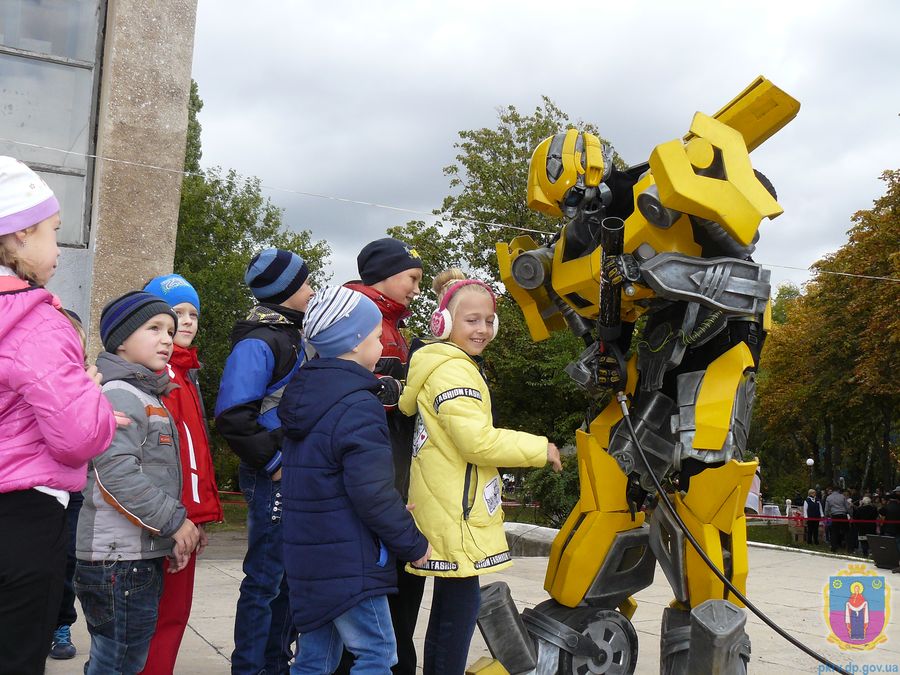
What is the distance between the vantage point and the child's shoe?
4012 millimetres

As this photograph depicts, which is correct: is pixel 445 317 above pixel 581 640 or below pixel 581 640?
above

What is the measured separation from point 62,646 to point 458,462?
2.34 metres

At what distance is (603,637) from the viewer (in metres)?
3.70

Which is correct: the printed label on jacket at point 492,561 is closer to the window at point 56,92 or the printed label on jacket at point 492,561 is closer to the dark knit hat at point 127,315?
the dark knit hat at point 127,315

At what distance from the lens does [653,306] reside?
379 cm

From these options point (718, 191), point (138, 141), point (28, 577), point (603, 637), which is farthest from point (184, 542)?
point (138, 141)

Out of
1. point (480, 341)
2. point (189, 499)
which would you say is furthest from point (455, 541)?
point (189, 499)

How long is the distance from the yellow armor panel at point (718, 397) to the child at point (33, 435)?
7.46ft

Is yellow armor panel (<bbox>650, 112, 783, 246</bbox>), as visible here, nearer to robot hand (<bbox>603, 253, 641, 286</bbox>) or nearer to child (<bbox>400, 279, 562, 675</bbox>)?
robot hand (<bbox>603, 253, 641, 286</bbox>)

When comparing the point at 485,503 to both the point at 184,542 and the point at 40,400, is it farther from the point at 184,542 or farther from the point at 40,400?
the point at 40,400

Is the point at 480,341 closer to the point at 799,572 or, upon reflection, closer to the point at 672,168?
the point at 672,168

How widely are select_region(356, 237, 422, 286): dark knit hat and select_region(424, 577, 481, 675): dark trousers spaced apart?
1212 mm

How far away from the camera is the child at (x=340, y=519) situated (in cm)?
252

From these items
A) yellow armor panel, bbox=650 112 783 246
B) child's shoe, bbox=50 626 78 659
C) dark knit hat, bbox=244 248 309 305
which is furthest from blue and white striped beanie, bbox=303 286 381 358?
child's shoe, bbox=50 626 78 659
